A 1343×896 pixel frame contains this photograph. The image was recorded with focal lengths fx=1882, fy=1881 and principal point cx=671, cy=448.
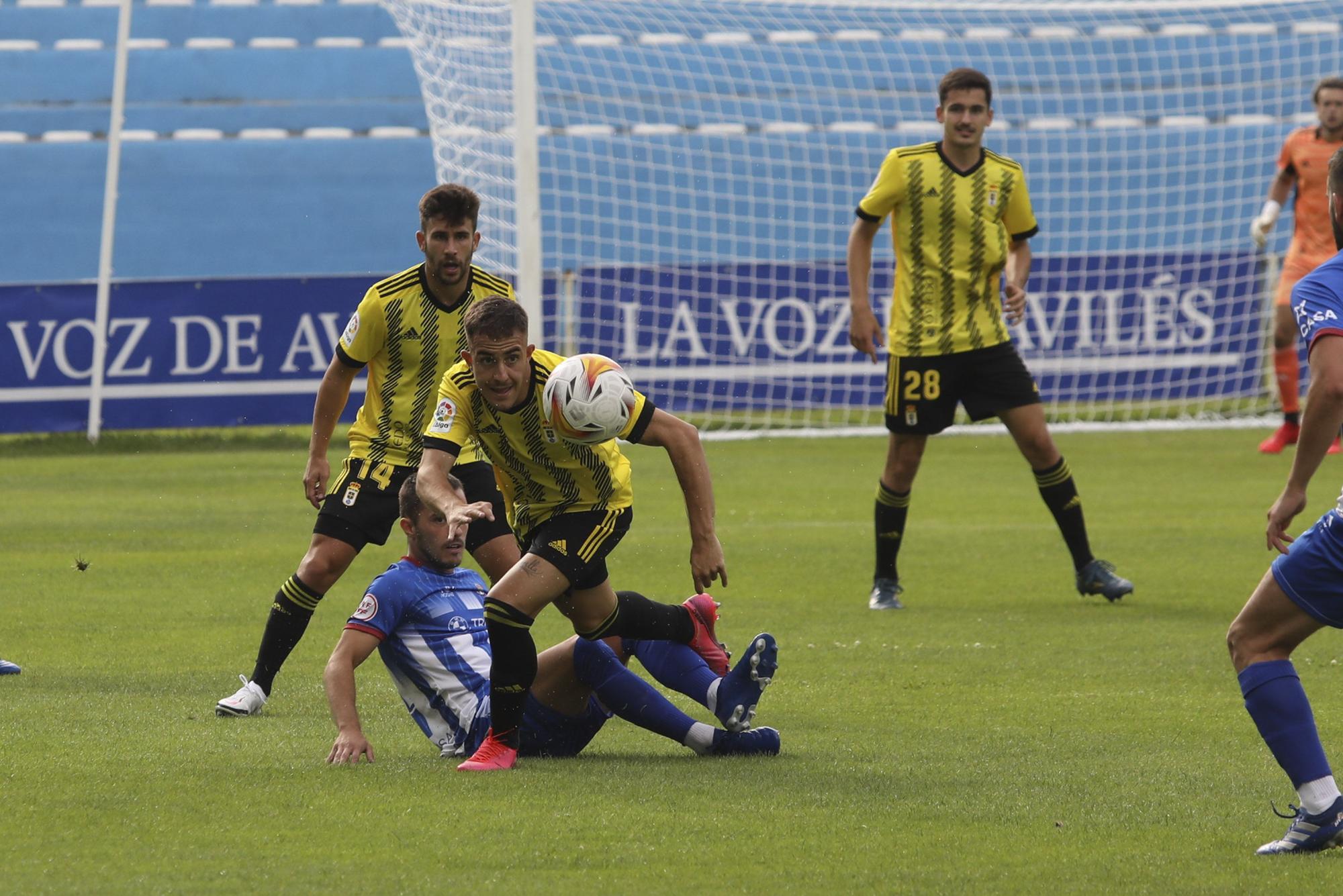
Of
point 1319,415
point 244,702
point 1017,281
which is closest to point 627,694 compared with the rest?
point 244,702

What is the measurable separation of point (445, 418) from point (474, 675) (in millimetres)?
805

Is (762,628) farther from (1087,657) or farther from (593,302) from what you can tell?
(593,302)

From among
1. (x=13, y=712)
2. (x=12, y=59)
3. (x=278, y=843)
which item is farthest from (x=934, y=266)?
(x=12, y=59)

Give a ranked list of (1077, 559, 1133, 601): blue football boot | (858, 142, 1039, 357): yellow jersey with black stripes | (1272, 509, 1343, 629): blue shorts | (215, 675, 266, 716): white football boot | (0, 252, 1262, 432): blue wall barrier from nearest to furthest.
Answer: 1. (1272, 509, 1343, 629): blue shorts
2. (215, 675, 266, 716): white football boot
3. (1077, 559, 1133, 601): blue football boot
4. (858, 142, 1039, 357): yellow jersey with black stripes
5. (0, 252, 1262, 432): blue wall barrier

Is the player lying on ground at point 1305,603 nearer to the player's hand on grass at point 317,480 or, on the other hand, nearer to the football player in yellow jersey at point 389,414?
the football player in yellow jersey at point 389,414

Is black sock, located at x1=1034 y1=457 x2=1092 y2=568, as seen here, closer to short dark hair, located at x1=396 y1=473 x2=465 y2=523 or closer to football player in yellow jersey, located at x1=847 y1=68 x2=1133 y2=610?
football player in yellow jersey, located at x1=847 y1=68 x2=1133 y2=610

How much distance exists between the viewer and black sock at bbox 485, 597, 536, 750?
498cm

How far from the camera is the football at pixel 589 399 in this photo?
490cm

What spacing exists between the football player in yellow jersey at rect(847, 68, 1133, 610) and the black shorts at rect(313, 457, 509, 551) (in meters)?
2.57

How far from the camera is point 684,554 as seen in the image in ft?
33.4

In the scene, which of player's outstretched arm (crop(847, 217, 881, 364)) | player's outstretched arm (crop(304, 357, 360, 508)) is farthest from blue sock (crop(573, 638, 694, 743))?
player's outstretched arm (crop(847, 217, 881, 364))

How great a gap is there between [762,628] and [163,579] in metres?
3.13

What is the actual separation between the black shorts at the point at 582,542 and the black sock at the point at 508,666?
0.19 m

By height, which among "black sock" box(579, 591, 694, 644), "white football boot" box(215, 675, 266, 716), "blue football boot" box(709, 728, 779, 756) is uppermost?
"black sock" box(579, 591, 694, 644)
